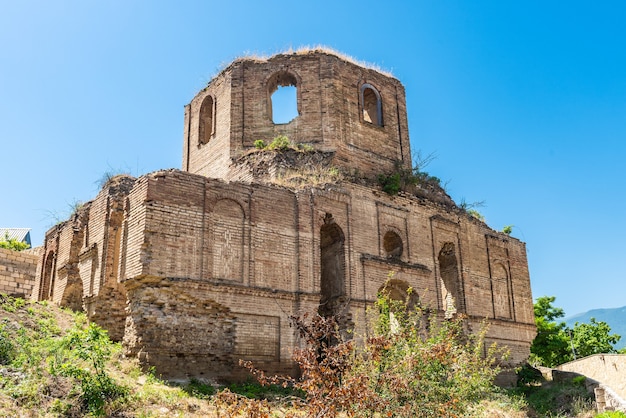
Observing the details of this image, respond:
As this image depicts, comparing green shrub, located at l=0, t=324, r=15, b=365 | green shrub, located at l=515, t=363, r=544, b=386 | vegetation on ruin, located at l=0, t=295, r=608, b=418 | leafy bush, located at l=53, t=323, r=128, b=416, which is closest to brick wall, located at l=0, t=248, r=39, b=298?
vegetation on ruin, located at l=0, t=295, r=608, b=418

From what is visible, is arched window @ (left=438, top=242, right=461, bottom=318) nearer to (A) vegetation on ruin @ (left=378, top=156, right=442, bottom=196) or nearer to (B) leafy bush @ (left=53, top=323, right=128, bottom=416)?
(A) vegetation on ruin @ (left=378, top=156, right=442, bottom=196)

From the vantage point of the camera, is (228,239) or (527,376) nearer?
(228,239)

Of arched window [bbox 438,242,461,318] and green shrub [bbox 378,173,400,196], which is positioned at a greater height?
green shrub [bbox 378,173,400,196]

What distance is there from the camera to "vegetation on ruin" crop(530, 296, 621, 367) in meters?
25.6

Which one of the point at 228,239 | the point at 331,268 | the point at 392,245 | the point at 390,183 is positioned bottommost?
the point at 331,268

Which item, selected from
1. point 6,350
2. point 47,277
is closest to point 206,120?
point 47,277

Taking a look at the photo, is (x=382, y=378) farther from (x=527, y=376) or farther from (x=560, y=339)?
(x=560, y=339)

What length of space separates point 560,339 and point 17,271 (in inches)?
810

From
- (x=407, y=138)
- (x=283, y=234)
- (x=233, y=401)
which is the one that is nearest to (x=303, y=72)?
(x=407, y=138)

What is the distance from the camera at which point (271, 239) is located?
13141 mm

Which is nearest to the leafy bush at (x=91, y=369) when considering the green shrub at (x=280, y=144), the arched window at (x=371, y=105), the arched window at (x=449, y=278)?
the green shrub at (x=280, y=144)

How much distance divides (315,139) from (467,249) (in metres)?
5.35

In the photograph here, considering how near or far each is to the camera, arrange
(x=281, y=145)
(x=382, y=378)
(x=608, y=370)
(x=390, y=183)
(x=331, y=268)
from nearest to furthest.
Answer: (x=382, y=378) < (x=331, y=268) < (x=281, y=145) < (x=390, y=183) < (x=608, y=370)

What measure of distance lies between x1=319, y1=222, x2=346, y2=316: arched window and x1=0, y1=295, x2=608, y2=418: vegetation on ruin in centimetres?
243
